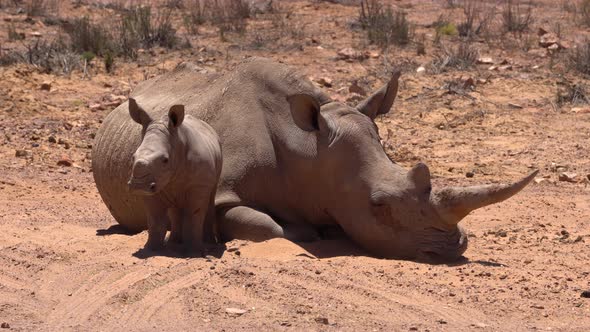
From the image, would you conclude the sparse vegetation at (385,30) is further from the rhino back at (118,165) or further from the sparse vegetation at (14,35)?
the rhino back at (118,165)

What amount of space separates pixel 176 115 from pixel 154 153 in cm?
45

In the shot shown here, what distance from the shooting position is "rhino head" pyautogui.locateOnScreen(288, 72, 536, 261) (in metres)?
8.80

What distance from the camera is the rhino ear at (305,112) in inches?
370

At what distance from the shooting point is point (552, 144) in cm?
1477

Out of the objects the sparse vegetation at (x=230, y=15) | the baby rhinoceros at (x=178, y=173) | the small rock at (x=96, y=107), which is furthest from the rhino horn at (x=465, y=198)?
the sparse vegetation at (x=230, y=15)

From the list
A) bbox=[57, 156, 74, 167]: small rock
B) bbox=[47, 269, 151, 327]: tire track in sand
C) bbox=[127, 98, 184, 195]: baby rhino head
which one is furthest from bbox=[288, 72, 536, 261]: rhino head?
bbox=[57, 156, 74, 167]: small rock

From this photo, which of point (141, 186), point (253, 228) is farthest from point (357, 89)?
point (141, 186)

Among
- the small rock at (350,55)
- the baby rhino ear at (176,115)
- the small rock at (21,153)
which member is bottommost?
the small rock at (350,55)

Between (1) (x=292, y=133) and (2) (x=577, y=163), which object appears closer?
(1) (x=292, y=133)

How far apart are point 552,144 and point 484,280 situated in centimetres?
698

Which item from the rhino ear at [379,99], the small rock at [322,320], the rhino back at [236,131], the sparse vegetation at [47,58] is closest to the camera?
the small rock at [322,320]

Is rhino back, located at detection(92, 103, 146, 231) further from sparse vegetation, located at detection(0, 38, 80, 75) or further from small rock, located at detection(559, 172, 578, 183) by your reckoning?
sparse vegetation, located at detection(0, 38, 80, 75)

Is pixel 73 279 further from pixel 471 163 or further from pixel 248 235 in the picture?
pixel 471 163

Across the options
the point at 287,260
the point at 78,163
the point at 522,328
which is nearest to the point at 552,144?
the point at 78,163
